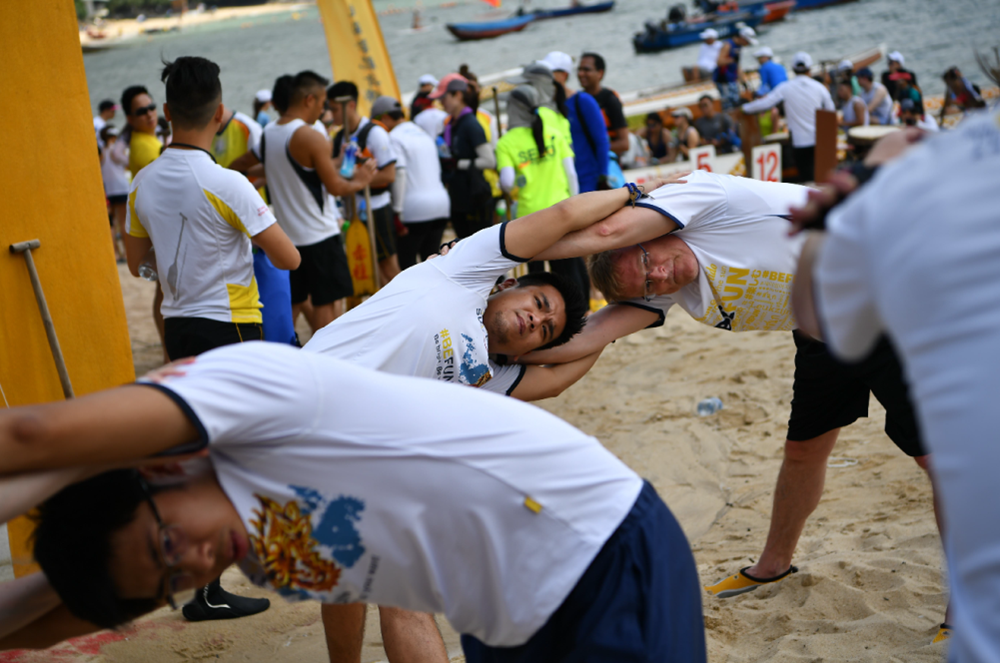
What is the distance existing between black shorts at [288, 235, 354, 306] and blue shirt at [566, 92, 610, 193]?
7.62ft

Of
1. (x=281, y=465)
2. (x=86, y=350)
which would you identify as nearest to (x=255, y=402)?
(x=281, y=465)

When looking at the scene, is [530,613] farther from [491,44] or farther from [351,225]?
[491,44]

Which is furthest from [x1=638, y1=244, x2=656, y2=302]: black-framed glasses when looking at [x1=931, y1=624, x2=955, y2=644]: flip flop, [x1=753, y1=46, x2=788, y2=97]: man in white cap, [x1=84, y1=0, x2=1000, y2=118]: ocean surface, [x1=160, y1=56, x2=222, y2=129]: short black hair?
[x1=84, y1=0, x2=1000, y2=118]: ocean surface

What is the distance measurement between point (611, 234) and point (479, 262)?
434mm

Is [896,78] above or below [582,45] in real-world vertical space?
below

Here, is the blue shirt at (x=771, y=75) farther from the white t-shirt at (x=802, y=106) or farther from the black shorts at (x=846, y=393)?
the black shorts at (x=846, y=393)

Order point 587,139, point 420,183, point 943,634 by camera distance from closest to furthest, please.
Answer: point 943,634, point 587,139, point 420,183

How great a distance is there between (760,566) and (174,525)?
8.38 ft

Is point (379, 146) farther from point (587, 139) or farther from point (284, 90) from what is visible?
point (587, 139)

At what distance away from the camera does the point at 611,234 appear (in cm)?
246

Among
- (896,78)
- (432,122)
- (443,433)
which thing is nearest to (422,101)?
(432,122)

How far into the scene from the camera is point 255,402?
1.18 meters

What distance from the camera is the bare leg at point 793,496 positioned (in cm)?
308

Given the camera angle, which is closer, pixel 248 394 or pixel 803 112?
pixel 248 394
